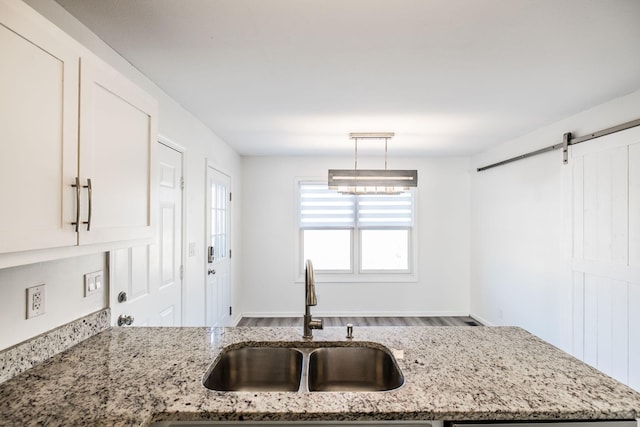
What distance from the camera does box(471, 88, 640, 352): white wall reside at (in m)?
3.18

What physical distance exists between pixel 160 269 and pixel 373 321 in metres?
3.28

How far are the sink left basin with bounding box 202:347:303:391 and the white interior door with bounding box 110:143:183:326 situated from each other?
0.84 meters

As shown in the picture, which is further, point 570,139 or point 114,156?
point 570,139

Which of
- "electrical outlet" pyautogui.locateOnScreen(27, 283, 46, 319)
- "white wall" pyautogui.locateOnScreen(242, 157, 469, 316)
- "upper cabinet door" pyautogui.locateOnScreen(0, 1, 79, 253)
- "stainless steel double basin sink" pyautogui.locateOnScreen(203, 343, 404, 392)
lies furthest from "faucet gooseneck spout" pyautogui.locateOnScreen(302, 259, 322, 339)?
"white wall" pyautogui.locateOnScreen(242, 157, 469, 316)

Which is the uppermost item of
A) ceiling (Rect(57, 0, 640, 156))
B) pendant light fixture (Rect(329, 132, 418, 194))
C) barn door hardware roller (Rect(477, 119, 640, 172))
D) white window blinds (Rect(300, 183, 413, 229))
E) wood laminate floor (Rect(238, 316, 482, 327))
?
ceiling (Rect(57, 0, 640, 156))

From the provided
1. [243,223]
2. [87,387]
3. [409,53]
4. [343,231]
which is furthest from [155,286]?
[343,231]

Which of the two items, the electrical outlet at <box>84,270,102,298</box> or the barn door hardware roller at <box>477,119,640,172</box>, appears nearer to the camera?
the electrical outlet at <box>84,270,102,298</box>

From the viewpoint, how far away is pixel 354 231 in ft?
17.2

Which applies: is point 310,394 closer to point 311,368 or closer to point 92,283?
point 311,368

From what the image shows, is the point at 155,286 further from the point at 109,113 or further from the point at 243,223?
the point at 243,223

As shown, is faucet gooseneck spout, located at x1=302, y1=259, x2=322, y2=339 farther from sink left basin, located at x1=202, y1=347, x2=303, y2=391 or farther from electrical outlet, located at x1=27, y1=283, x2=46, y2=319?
electrical outlet, located at x1=27, y1=283, x2=46, y2=319

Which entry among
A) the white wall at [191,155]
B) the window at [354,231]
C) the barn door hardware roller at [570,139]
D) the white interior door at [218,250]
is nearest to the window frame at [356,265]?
the window at [354,231]

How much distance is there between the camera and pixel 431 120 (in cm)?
330

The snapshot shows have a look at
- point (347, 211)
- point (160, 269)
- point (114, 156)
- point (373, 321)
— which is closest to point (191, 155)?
point (160, 269)
